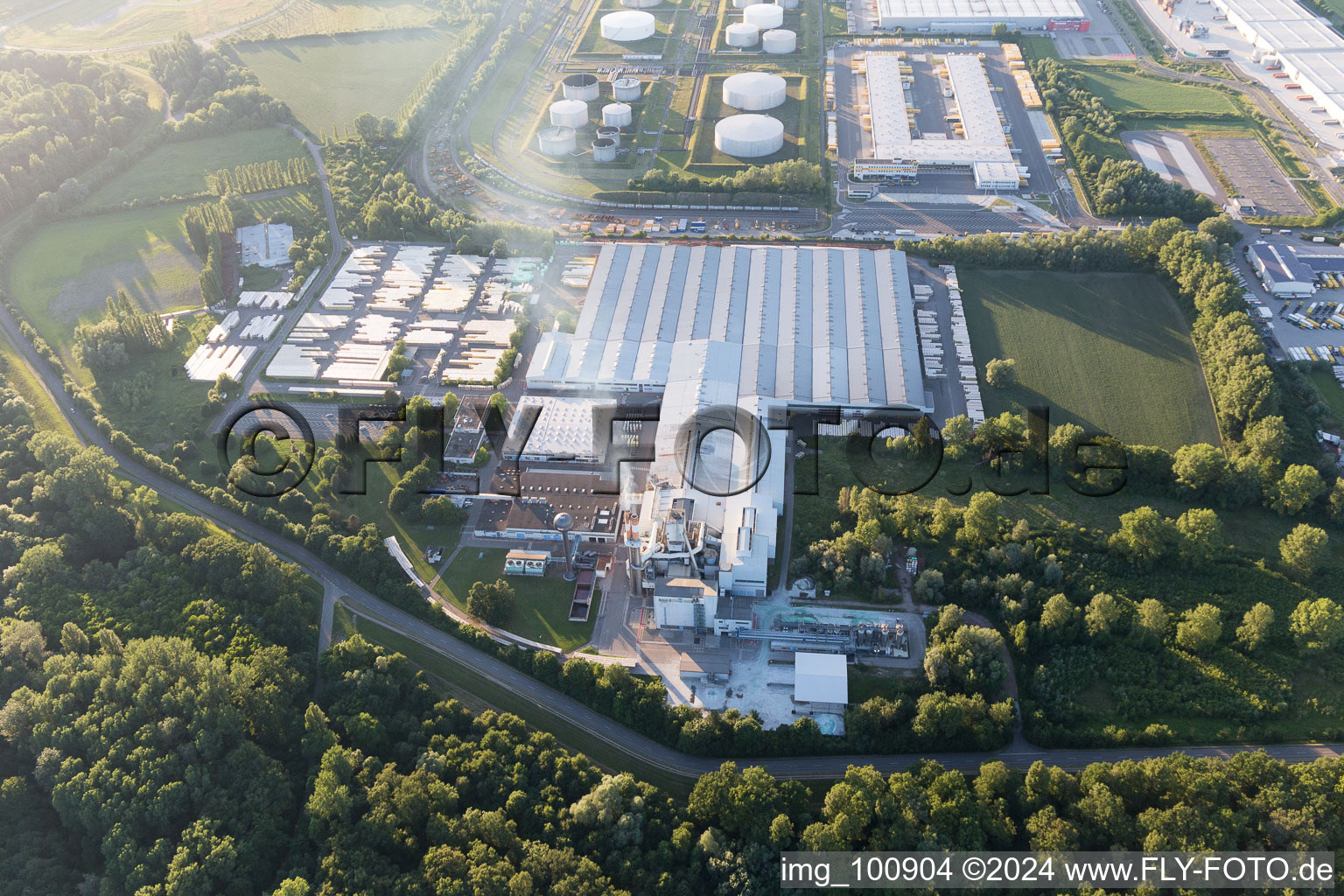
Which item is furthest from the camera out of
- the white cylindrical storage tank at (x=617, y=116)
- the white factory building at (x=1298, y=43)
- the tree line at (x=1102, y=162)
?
the white cylindrical storage tank at (x=617, y=116)

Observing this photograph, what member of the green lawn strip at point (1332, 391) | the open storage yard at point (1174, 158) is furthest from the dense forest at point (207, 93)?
the green lawn strip at point (1332, 391)

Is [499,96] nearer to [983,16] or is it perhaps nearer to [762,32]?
[762,32]

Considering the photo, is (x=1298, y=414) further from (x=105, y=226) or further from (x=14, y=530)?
(x=105, y=226)

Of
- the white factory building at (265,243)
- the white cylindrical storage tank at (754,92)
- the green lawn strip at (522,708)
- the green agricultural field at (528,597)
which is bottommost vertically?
the green lawn strip at (522,708)

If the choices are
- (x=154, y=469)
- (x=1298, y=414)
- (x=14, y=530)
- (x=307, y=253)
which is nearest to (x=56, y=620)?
(x=14, y=530)

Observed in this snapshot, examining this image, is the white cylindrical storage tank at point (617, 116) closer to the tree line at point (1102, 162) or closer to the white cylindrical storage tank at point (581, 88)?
the white cylindrical storage tank at point (581, 88)

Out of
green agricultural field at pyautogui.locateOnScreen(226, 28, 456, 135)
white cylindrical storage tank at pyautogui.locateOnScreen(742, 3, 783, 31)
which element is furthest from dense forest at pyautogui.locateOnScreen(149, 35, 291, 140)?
white cylindrical storage tank at pyautogui.locateOnScreen(742, 3, 783, 31)

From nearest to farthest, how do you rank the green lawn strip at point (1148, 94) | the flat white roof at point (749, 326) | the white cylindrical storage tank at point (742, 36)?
the flat white roof at point (749, 326)
the green lawn strip at point (1148, 94)
the white cylindrical storage tank at point (742, 36)
